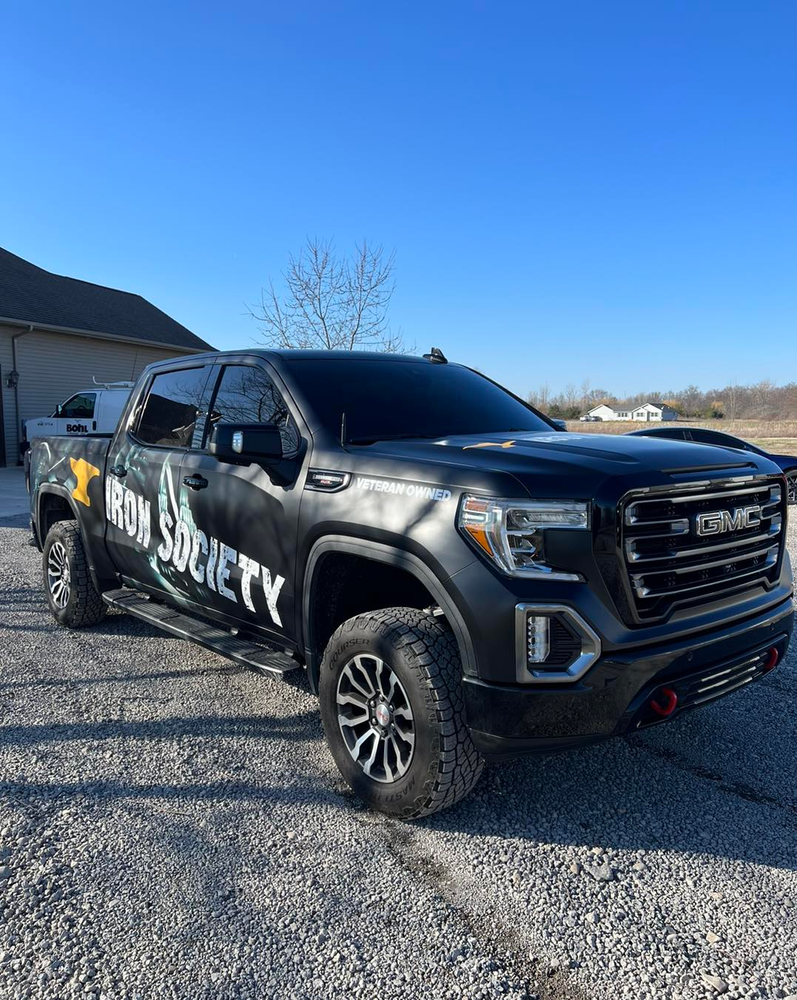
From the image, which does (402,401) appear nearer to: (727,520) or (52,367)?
(727,520)

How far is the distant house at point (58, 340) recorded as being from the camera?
65.4 feet

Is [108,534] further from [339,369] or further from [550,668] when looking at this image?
[550,668]

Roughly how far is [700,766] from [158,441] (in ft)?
11.3

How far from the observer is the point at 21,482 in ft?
53.4

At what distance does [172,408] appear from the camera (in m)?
4.54

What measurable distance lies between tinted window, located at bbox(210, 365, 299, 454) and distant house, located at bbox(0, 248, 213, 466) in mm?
17981

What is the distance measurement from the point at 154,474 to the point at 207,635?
41.5 inches

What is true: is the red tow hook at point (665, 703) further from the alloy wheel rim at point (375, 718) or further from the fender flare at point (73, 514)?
the fender flare at point (73, 514)

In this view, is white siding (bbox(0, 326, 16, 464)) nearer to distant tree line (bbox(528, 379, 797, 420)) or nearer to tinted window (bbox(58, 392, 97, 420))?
tinted window (bbox(58, 392, 97, 420))

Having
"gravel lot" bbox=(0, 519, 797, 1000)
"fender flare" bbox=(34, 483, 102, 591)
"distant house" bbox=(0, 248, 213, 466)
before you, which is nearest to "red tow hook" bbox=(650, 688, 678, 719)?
"gravel lot" bbox=(0, 519, 797, 1000)

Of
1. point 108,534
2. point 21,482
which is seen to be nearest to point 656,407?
point 21,482

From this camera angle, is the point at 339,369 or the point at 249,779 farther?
the point at 339,369

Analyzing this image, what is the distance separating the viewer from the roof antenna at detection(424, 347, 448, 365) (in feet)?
15.2

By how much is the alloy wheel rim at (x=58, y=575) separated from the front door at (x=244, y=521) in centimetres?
172
